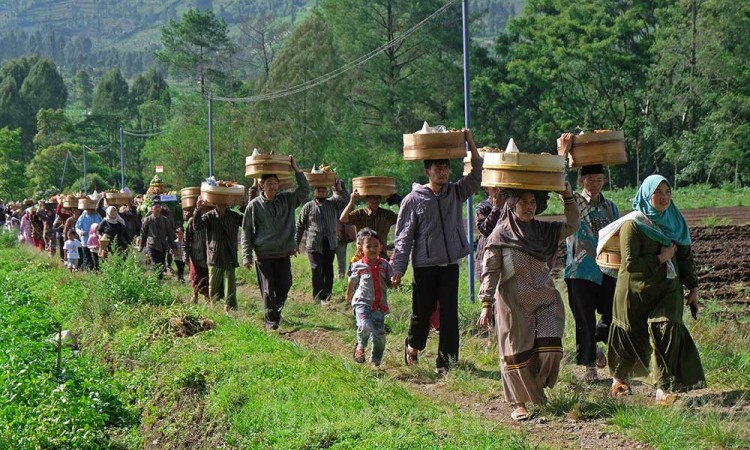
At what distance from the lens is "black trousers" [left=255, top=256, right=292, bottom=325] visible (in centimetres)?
1130

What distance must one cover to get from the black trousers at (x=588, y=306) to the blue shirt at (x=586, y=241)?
3.0 inches

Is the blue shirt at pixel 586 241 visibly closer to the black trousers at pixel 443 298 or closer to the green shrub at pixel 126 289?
the black trousers at pixel 443 298

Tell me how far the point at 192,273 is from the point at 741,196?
95.4 feet

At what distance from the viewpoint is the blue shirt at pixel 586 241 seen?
8062 millimetres

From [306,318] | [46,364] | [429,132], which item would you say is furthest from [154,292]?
[429,132]

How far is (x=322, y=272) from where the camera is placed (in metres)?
13.7

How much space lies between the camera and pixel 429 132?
26.7 feet

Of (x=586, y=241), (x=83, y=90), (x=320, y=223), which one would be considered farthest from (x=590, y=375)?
(x=83, y=90)

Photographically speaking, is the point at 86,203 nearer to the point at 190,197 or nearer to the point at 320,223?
the point at 190,197

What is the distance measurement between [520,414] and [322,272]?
7.07 meters

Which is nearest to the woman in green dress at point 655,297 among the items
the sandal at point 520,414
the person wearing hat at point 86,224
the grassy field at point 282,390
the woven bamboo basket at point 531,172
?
the grassy field at point 282,390

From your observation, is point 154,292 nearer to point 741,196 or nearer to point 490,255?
point 490,255

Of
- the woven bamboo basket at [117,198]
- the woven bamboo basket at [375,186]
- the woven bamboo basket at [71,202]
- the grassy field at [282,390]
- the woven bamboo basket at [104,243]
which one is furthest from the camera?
the woven bamboo basket at [71,202]

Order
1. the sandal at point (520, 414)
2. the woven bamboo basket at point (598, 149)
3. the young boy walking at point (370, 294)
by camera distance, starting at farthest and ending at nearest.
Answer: the young boy walking at point (370, 294) → the woven bamboo basket at point (598, 149) → the sandal at point (520, 414)
